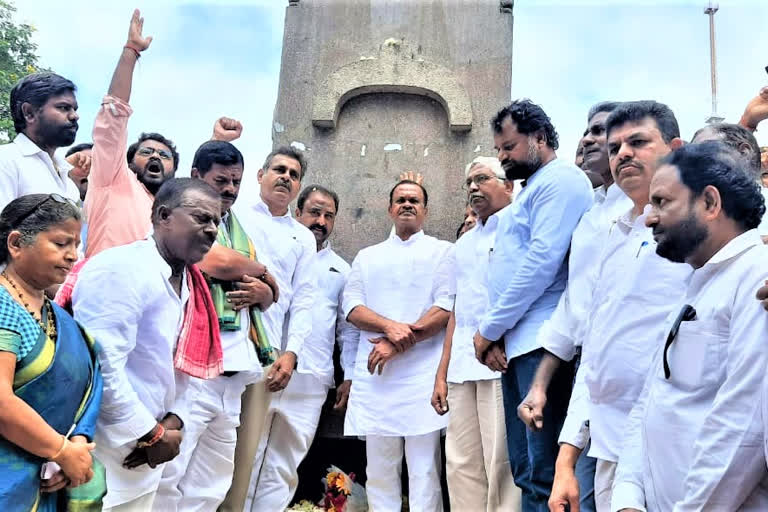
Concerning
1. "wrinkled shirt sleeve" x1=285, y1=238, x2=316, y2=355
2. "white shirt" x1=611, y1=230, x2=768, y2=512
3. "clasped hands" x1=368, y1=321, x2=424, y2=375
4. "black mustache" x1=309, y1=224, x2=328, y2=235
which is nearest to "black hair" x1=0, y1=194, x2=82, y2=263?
"white shirt" x1=611, y1=230, x2=768, y2=512

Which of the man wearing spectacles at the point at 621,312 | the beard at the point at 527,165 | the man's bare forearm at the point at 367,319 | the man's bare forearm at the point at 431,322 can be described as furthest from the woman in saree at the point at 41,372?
the man's bare forearm at the point at 431,322

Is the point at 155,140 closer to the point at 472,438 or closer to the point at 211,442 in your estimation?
the point at 211,442

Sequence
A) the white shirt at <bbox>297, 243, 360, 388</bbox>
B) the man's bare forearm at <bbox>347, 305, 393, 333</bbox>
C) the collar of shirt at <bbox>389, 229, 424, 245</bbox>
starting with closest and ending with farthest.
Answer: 1. the man's bare forearm at <bbox>347, 305, 393, 333</bbox>
2. the white shirt at <bbox>297, 243, 360, 388</bbox>
3. the collar of shirt at <bbox>389, 229, 424, 245</bbox>

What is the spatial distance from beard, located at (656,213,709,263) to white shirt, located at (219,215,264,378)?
7.72 ft

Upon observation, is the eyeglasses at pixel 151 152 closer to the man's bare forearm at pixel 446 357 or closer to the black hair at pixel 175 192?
the black hair at pixel 175 192

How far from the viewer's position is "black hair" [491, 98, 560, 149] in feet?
12.2

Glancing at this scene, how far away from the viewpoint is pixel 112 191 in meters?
3.64

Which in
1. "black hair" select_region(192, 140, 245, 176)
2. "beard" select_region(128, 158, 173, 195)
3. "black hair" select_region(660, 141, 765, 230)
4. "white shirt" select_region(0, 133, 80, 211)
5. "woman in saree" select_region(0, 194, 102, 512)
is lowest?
"woman in saree" select_region(0, 194, 102, 512)

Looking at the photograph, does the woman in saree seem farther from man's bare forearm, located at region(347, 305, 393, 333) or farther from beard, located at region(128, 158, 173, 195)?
man's bare forearm, located at region(347, 305, 393, 333)

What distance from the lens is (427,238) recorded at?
205 inches

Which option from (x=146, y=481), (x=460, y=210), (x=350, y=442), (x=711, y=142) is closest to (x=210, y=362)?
(x=146, y=481)

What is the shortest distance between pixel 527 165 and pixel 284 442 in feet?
7.42

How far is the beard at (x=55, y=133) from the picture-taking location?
3.56 metres

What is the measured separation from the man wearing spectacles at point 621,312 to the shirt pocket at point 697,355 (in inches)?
15.7
